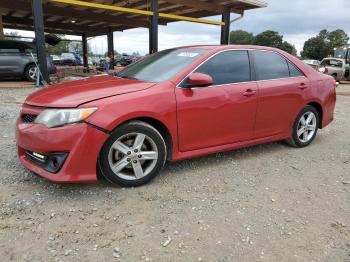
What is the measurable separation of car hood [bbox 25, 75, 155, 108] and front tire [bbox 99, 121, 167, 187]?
0.38 metres

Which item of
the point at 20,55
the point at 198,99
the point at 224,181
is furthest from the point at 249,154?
the point at 20,55

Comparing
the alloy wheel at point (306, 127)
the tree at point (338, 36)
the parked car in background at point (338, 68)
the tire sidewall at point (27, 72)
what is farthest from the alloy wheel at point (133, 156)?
the tree at point (338, 36)

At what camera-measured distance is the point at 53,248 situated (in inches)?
93.0

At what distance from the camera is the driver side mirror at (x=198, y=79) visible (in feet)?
11.5

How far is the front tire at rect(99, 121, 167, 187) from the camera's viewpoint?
316cm

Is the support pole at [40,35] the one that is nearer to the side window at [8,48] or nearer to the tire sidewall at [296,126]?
the side window at [8,48]

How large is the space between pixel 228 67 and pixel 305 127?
174cm

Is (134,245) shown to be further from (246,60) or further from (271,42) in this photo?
(271,42)

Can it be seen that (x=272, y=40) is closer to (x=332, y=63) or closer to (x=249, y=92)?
(x=332, y=63)

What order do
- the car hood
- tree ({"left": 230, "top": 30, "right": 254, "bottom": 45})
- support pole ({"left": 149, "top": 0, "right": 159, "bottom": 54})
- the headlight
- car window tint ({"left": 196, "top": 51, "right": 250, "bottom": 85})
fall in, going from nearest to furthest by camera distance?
1. the headlight
2. the car hood
3. car window tint ({"left": 196, "top": 51, "right": 250, "bottom": 85})
4. support pole ({"left": 149, "top": 0, "right": 159, "bottom": 54})
5. tree ({"left": 230, "top": 30, "right": 254, "bottom": 45})

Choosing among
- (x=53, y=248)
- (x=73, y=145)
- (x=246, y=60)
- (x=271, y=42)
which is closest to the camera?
(x=53, y=248)

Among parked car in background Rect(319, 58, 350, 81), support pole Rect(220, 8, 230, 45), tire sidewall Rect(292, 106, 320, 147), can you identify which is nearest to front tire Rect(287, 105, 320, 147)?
tire sidewall Rect(292, 106, 320, 147)

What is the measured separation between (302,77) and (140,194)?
2.99m

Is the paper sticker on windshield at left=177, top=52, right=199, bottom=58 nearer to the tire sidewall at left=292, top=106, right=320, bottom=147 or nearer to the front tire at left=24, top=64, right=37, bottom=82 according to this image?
the tire sidewall at left=292, top=106, right=320, bottom=147
